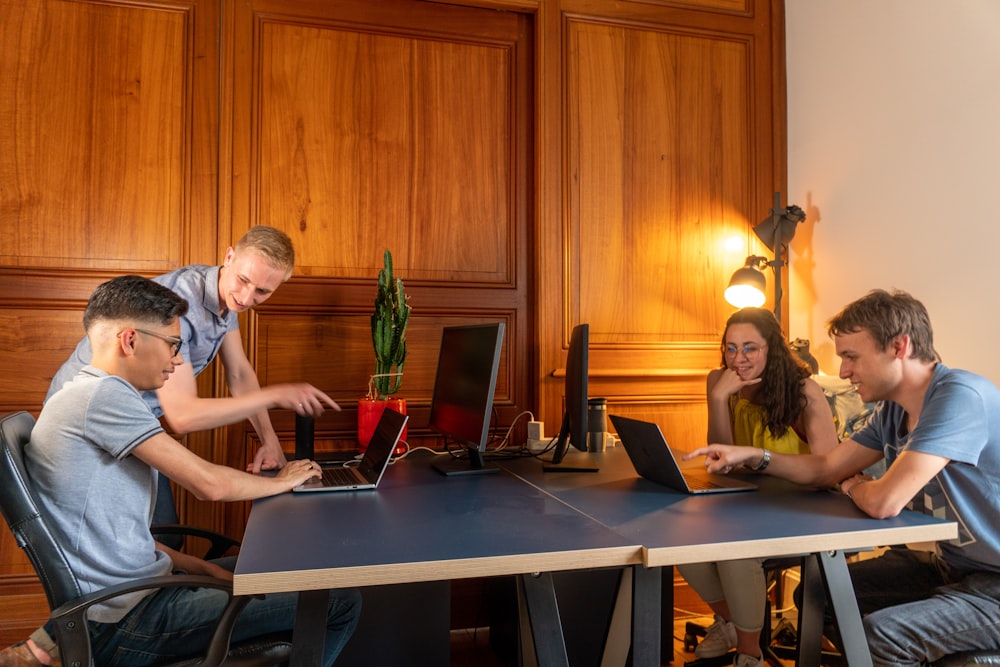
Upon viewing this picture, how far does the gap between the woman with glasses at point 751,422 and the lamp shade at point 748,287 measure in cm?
57

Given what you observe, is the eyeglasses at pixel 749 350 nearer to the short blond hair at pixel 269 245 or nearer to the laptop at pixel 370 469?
the laptop at pixel 370 469

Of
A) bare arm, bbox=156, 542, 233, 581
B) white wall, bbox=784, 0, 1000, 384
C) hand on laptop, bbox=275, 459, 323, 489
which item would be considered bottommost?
bare arm, bbox=156, 542, 233, 581

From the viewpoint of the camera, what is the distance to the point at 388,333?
2.90 meters

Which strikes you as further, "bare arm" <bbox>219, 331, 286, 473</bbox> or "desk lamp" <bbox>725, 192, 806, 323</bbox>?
"desk lamp" <bbox>725, 192, 806, 323</bbox>

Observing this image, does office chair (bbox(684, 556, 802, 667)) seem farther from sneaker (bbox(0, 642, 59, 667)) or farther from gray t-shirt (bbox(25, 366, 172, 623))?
sneaker (bbox(0, 642, 59, 667))

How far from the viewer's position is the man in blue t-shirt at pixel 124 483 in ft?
4.95

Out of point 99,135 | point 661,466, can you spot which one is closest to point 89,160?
point 99,135

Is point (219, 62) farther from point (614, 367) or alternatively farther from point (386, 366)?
point (614, 367)

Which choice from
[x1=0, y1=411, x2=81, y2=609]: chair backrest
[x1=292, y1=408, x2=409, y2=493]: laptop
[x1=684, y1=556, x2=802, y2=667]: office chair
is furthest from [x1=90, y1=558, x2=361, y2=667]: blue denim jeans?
[x1=684, y1=556, x2=802, y2=667]: office chair

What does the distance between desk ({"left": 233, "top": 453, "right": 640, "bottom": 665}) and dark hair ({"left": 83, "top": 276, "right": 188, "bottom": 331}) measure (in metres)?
0.50

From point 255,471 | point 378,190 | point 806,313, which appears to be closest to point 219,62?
point 378,190

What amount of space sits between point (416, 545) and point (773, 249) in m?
2.59

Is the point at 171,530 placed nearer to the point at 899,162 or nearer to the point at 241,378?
the point at 241,378

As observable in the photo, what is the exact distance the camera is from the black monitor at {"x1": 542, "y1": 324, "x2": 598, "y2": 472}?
2057mm
